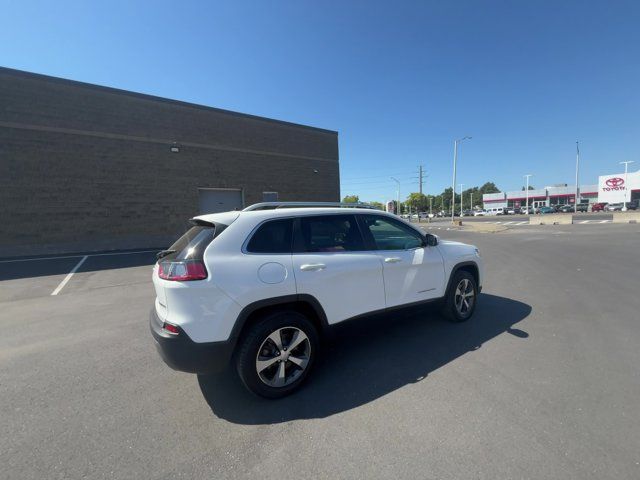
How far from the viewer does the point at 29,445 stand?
2.17 metres

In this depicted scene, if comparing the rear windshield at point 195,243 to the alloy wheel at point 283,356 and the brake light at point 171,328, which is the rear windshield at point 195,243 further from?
the alloy wheel at point 283,356

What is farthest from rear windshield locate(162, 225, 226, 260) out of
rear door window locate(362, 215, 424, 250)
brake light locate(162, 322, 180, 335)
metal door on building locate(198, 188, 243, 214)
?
metal door on building locate(198, 188, 243, 214)

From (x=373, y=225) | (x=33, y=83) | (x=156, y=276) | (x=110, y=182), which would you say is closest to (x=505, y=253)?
(x=373, y=225)

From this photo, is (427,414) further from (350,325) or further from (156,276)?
(156,276)

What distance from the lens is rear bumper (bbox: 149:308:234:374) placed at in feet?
7.87

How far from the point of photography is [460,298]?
424 cm

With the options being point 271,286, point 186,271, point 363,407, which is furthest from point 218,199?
point 363,407

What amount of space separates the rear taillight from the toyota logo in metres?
76.0

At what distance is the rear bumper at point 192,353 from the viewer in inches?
94.4

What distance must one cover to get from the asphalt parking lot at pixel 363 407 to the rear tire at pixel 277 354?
0.16 metres

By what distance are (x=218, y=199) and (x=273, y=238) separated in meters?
16.2

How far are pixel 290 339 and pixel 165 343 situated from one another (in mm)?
1086

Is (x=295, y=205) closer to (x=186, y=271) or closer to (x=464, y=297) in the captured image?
(x=186, y=271)

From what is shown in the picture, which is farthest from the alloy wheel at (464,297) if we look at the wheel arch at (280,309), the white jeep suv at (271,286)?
the wheel arch at (280,309)
